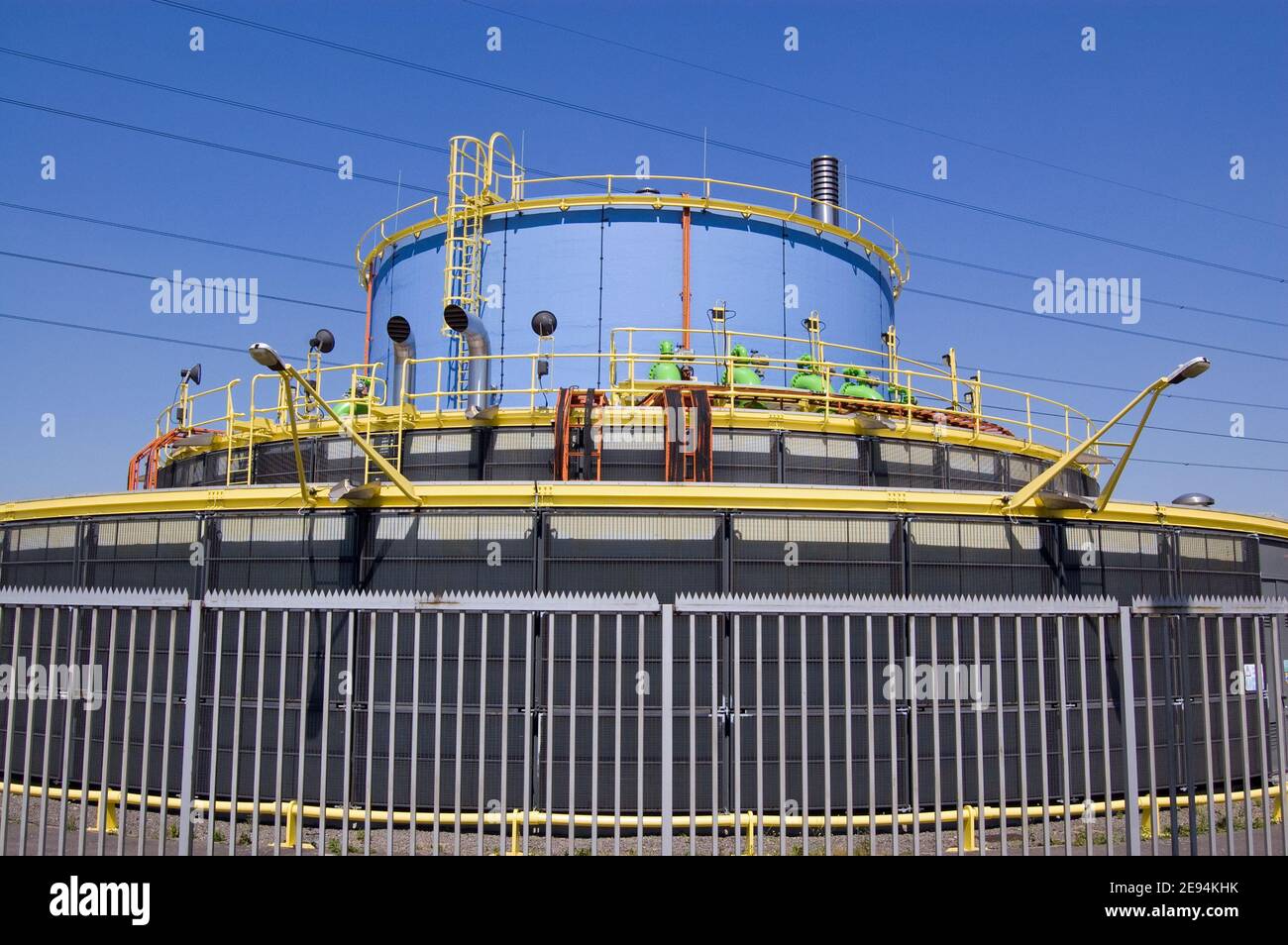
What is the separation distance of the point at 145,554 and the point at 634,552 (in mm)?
7390

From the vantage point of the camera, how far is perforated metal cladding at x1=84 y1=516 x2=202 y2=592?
14.4 meters

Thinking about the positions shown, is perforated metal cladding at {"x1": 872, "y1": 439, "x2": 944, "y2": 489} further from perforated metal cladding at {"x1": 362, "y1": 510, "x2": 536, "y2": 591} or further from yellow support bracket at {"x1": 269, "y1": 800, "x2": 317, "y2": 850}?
yellow support bracket at {"x1": 269, "y1": 800, "x2": 317, "y2": 850}

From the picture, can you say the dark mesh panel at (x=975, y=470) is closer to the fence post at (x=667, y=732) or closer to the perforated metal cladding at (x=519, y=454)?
the perforated metal cladding at (x=519, y=454)

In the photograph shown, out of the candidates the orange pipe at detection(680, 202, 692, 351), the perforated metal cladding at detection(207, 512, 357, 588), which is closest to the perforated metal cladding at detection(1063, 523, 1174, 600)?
the perforated metal cladding at detection(207, 512, 357, 588)

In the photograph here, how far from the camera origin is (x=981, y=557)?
13.9 meters

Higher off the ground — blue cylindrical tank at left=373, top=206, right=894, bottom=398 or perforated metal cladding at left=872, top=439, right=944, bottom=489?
blue cylindrical tank at left=373, top=206, right=894, bottom=398

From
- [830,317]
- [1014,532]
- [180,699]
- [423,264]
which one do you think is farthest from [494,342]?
[1014,532]

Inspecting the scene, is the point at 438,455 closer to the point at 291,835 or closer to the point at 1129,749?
the point at 291,835

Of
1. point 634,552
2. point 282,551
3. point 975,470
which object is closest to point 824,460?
point 975,470

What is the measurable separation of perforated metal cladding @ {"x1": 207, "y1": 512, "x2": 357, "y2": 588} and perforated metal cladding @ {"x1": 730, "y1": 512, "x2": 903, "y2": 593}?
5.30m

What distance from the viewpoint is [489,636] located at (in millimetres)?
12766
